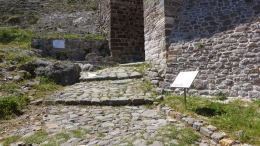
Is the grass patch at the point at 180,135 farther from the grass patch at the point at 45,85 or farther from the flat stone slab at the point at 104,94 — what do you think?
the grass patch at the point at 45,85

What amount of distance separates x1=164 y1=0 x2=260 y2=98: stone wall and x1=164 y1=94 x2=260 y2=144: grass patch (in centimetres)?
62

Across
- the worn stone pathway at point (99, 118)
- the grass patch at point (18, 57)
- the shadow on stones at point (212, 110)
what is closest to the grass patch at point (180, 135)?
the worn stone pathway at point (99, 118)

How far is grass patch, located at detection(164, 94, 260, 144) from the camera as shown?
3533 mm

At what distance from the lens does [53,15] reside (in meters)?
13.3

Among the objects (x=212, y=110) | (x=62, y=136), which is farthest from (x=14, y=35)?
(x=212, y=110)

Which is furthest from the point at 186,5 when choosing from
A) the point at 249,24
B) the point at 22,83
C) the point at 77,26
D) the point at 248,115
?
the point at 77,26

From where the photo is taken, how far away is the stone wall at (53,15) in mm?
12391

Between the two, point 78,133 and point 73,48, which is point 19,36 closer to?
point 73,48

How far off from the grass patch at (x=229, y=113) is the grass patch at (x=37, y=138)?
2.80 metres

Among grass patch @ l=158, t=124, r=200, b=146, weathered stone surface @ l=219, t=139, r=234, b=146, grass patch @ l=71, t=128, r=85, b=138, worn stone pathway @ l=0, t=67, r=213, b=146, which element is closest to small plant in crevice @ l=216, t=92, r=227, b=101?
worn stone pathway @ l=0, t=67, r=213, b=146

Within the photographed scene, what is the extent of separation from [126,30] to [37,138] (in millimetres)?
8173

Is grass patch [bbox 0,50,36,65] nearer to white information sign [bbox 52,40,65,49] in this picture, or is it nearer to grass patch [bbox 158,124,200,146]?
white information sign [bbox 52,40,65,49]

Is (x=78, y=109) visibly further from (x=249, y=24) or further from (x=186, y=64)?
(x=249, y=24)

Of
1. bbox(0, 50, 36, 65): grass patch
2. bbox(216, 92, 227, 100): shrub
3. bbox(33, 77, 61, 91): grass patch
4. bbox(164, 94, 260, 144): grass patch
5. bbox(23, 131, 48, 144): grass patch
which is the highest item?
bbox(0, 50, 36, 65): grass patch
